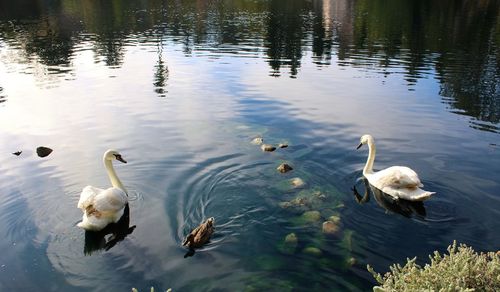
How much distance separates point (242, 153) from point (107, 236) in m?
7.08

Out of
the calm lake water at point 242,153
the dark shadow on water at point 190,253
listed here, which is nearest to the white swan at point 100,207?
the calm lake water at point 242,153

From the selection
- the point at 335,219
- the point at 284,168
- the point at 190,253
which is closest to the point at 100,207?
the point at 190,253

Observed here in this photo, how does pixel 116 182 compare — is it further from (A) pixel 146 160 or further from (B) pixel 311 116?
(B) pixel 311 116

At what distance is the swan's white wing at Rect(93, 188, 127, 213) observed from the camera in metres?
13.1

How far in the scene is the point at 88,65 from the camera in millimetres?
38625

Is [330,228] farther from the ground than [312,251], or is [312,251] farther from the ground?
[330,228]

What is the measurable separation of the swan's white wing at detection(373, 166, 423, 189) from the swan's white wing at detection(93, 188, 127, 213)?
28.5ft

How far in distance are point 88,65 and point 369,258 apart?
33928mm

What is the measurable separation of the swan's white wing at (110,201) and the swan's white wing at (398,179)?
8.67 meters

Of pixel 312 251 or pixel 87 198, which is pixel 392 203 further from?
pixel 87 198

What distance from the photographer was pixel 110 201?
13.3 m

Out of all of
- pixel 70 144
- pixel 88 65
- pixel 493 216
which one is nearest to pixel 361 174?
pixel 493 216

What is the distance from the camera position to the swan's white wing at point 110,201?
514 inches

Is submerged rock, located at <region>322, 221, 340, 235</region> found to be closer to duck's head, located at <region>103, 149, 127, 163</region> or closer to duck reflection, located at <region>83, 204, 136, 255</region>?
duck reflection, located at <region>83, 204, 136, 255</region>
